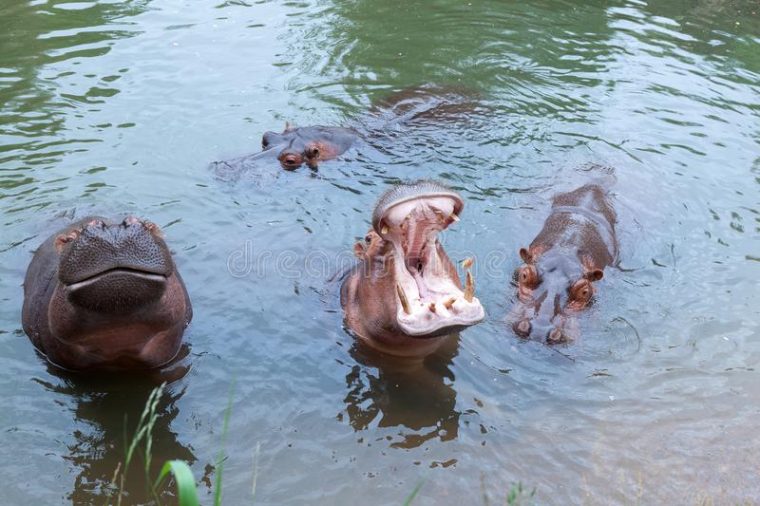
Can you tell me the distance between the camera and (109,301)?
4258mm

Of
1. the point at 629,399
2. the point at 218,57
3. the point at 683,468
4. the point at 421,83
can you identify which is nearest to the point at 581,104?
the point at 421,83

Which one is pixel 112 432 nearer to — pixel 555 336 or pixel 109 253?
pixel 109 253

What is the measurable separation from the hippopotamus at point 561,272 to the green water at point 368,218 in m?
0.16

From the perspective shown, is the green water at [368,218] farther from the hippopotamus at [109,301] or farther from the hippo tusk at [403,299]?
the hippo tusk at [403,299]

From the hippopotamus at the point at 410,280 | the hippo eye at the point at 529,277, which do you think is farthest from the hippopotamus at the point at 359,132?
the hippo eye at the point at 529,277

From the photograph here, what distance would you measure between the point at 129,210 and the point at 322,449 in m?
3.48

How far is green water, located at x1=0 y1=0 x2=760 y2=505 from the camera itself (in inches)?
181

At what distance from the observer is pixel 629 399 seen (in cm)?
519

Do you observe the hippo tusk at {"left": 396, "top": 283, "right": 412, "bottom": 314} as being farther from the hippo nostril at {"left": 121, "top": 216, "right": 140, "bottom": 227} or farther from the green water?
the hippo nostril at {"left": 121, "top": 216, "right": 140, "bottom": 227}

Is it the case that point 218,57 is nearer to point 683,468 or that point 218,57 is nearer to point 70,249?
point 70,249

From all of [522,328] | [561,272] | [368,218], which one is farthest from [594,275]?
[368,218]

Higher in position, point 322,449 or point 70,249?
point 70,249

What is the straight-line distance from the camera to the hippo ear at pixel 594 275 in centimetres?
590

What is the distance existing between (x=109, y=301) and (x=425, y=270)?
1.86m
